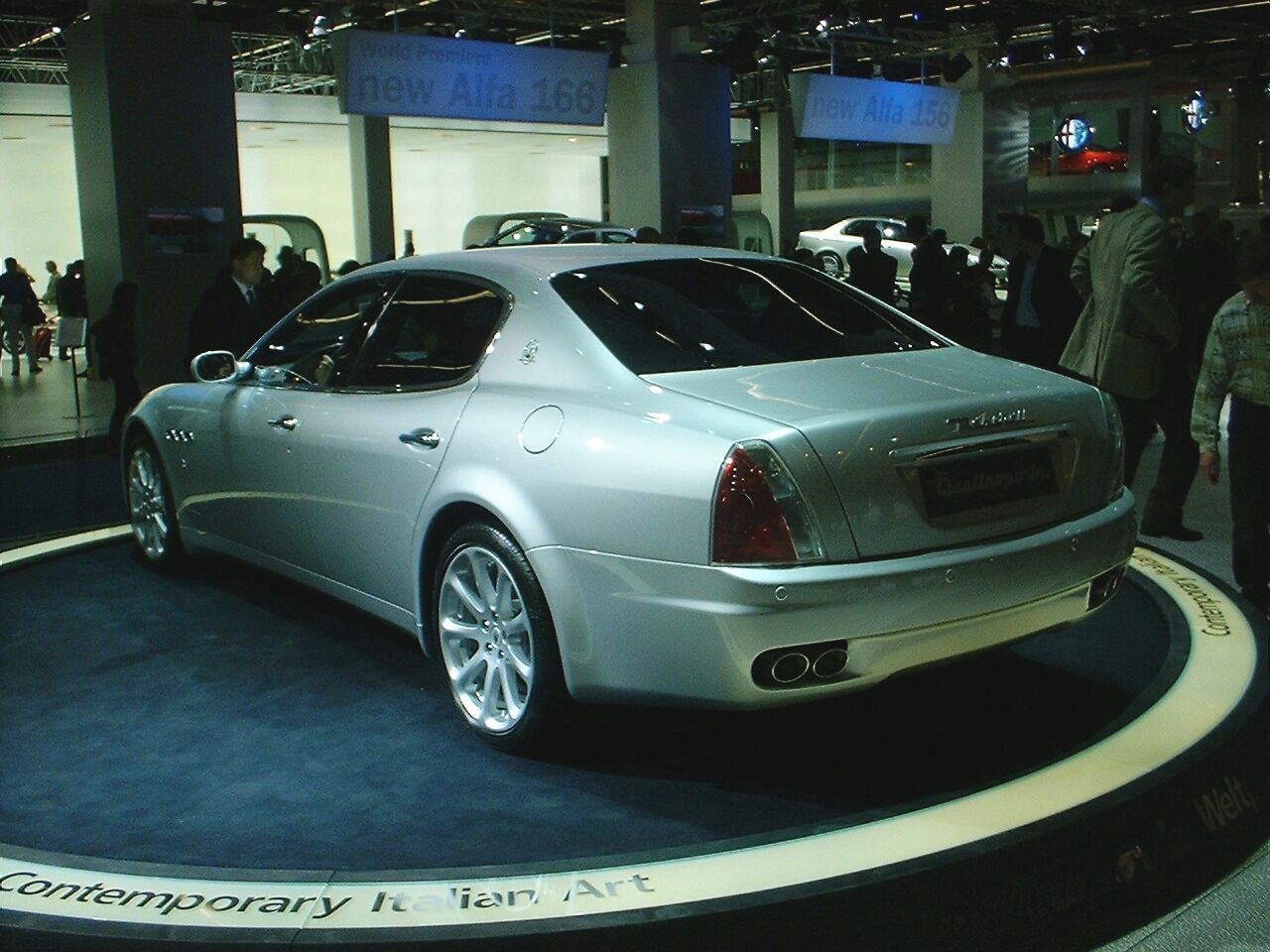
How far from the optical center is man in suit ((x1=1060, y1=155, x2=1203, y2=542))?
6.11m

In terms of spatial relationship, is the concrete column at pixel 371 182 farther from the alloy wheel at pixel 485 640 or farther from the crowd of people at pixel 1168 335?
the alloy wheel at pixel 485 640

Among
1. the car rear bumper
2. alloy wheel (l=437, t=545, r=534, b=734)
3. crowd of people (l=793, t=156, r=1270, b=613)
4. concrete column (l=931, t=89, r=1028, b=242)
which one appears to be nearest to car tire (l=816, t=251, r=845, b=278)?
concrete column (l=931, t=89, r=1028, b=242)

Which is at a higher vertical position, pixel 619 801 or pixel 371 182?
pixel 371 182

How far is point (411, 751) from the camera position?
372 cm

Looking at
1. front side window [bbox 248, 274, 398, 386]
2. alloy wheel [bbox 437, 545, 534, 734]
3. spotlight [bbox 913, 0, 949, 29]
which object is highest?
spotlight [bbox 913, 0, 949, 29]

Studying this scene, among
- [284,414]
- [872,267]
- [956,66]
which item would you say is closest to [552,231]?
[872,267]

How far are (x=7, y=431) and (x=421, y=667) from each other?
29.0ft

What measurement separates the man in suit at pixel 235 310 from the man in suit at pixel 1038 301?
15.0 ft

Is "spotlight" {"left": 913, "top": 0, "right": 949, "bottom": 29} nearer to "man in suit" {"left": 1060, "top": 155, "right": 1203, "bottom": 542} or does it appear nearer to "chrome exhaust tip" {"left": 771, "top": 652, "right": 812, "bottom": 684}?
"man in suit" {"left": 1060, "top": 155, "right": 1203, "bottom": 542}

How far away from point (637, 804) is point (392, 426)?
1397 millimetres

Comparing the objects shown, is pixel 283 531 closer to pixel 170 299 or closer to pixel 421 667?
pixel 421 667

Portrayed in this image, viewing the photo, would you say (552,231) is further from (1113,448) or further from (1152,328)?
(1113,448)

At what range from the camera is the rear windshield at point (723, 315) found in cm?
369

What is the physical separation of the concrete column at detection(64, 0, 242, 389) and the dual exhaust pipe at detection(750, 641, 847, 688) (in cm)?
1292
